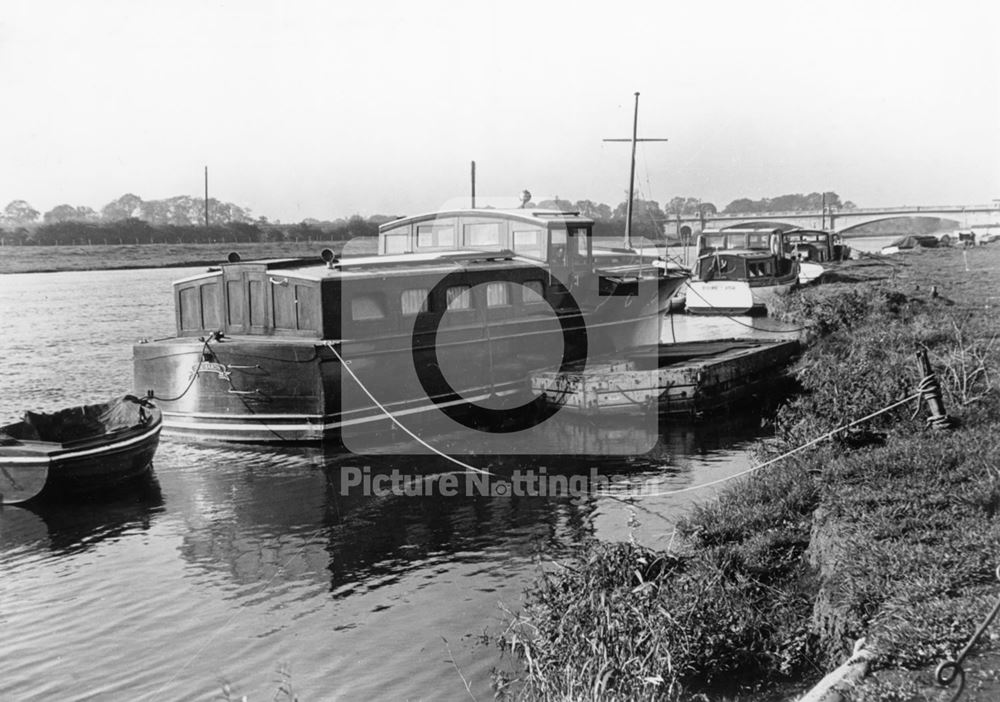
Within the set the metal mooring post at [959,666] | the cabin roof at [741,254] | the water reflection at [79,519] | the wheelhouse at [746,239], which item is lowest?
the water reflection at [79,519]

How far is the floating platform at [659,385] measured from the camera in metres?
17.4

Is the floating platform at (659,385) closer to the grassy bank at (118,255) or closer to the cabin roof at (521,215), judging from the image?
the cabin roof at (521,215)

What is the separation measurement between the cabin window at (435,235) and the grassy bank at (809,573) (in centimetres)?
1150

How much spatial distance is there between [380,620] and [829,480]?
4.79 meters

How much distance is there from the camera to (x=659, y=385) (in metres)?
17.4

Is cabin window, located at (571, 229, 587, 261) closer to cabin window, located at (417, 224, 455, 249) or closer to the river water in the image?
cabin window, located at (417, 224, 455, 249)

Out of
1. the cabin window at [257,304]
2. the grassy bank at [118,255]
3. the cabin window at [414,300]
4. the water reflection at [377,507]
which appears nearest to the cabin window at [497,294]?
the cabin window at [414,300]

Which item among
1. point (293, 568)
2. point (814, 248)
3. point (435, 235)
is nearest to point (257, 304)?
point (435, 235)

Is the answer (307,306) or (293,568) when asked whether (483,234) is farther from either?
(293,568)

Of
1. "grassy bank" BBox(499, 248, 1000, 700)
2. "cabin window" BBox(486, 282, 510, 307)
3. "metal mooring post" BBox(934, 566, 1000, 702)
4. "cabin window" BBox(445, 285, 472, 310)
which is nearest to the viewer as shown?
"metal mooring post" BBox(934, 566, 1000, 702)

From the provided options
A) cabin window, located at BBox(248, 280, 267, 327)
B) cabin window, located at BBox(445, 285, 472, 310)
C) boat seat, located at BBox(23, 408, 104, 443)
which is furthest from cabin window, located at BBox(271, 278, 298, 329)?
boat seat, located at BBox(23, 408, 104, 443)

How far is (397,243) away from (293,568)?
12.5m

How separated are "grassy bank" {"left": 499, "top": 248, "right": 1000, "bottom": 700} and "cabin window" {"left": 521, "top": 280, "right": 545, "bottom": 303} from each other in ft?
27.1

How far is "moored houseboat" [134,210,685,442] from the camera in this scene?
15.8 m
